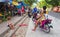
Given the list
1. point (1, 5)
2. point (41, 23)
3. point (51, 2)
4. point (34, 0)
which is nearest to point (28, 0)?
point (34, 0)

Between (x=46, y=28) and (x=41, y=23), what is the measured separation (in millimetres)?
835

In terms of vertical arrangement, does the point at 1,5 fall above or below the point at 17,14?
above

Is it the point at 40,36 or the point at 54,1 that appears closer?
the point at 40,36

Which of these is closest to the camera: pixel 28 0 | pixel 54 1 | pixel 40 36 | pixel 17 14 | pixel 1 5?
pixel 40 36

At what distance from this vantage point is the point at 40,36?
10250 millimetres

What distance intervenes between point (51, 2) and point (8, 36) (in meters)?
25.6

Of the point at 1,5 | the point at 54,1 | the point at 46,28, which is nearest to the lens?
the point at 46,28

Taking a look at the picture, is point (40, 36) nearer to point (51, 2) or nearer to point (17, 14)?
point (17, 14)

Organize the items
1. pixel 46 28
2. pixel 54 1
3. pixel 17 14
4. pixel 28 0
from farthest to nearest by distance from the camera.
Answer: pixel 28 0 < pixel 54 1 < pixel 17 14 < pixel 46 28

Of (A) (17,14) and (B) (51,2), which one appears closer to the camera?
(A) (17,14)

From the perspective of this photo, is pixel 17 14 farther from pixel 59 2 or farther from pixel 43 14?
pixel 43 14

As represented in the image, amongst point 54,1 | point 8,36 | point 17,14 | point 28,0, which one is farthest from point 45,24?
point 28,0

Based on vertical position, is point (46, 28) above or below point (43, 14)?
below

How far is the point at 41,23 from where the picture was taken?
1227 cm
